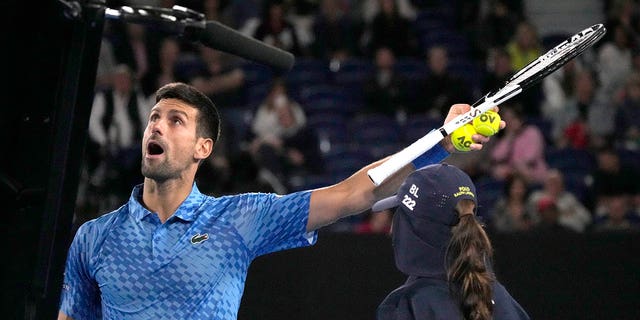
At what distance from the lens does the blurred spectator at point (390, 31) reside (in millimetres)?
11375

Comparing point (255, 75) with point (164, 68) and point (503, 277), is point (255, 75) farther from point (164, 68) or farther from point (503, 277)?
point (503, 277)

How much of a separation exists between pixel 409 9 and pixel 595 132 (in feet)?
8.80

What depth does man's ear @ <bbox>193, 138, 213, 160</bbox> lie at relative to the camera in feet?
13.4

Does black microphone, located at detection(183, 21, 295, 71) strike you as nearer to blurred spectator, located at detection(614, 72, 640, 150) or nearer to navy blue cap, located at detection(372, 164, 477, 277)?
navy blue cap, located at detection(372, 164, 477, 277)

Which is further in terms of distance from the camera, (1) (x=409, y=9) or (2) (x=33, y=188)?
(1) (x=409, y=9)

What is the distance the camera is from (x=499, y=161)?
9891 mm

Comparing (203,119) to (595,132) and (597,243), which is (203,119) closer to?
(597,243)

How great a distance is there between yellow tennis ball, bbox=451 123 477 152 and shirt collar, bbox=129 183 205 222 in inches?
39.2

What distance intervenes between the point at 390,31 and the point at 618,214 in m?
3.55

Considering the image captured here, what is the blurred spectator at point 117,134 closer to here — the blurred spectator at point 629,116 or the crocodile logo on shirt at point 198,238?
the blurred spectator at point 629,116

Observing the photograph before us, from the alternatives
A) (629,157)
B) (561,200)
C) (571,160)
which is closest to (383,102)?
(571,160)

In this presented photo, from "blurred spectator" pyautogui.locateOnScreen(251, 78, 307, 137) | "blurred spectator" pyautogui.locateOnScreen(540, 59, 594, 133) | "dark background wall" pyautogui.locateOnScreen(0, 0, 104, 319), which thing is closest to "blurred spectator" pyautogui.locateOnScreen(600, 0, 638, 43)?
"blurred spectator" pyautogui.locateOnScreen(540, 59, 594, 133)

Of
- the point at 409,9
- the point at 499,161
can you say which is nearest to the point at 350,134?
the point at 499,161

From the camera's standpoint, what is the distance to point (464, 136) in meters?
3.64
